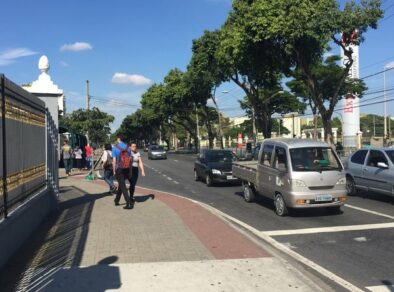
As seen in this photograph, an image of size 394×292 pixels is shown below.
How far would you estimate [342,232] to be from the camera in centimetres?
1001

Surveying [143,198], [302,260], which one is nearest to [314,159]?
[302,260]

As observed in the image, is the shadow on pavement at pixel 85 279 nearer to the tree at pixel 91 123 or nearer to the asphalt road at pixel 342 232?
the asphalt road at pixel 342 232

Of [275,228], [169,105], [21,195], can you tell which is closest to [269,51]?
[275,228]

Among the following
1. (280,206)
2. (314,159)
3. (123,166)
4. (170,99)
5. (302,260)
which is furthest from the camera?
(170,99)

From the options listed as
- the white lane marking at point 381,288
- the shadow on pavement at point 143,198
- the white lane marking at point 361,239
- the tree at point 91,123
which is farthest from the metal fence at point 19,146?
the tree at point 91,123

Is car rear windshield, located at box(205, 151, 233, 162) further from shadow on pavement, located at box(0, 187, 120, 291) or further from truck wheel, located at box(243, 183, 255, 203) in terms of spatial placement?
shadow on pavement, located at box(0, 187, 120, 291)

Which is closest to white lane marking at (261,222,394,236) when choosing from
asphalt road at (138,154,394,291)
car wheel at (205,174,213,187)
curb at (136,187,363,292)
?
asphalt road at (138,154,394,291)

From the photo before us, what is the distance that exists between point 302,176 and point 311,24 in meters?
13.6

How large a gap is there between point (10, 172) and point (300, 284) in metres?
4.63

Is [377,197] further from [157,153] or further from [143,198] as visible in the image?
[157,153]

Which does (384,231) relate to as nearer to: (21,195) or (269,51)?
(21,195)

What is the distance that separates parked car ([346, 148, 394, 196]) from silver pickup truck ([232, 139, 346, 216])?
2.24 meters

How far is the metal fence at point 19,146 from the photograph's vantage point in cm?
741

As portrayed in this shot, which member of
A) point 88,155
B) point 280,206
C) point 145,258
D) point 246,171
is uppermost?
point 88,155
